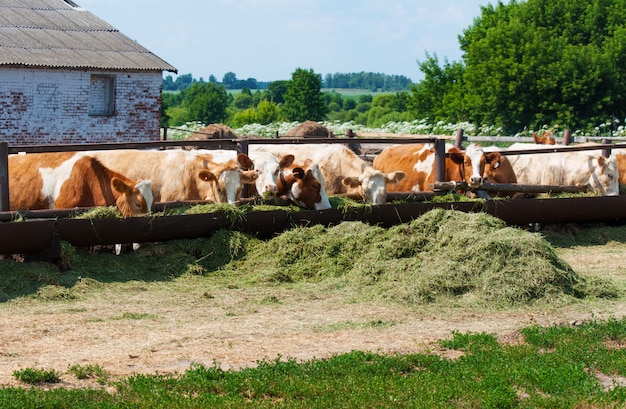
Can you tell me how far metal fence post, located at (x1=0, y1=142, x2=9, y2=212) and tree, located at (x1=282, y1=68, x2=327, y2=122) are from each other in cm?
7346

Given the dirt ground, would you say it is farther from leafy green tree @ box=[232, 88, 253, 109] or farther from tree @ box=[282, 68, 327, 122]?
leafy green tree @ box=[232, 88, 253, 109]

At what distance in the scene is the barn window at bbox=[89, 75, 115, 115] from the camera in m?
25.4

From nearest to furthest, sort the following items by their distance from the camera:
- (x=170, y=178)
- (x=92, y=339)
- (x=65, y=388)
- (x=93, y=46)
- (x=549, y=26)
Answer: (x=65, y=388) < (x=92, y=339) < (x=170, y=178) < (x=93, y=46) < (x=549, y=26)

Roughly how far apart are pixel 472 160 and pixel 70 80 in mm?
13098

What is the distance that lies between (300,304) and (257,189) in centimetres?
388

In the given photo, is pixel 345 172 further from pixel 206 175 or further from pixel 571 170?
pixel 571 170

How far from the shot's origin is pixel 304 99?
85.9 metres

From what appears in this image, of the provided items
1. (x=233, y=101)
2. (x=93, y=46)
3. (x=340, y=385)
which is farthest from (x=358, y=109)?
(x=340, y=385)

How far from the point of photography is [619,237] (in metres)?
14.6

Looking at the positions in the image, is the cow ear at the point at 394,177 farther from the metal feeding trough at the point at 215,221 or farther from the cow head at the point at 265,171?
the cow head at the point at 265,171

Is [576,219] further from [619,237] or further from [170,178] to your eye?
[170,178]

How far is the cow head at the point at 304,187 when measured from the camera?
12.6 metres

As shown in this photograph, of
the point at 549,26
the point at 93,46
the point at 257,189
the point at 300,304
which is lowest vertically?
the point at 300,304

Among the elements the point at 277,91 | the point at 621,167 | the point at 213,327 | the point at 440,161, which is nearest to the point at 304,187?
the point at 440,161
